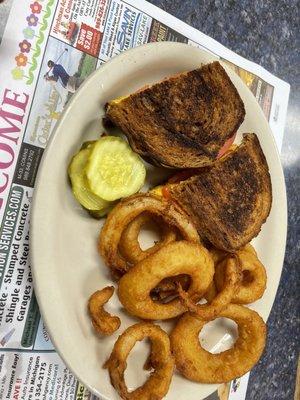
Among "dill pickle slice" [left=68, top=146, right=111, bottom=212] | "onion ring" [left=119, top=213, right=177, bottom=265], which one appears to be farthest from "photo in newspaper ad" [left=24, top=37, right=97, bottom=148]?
"onion ring" [left=119, top=213, right=177, bottom=265]

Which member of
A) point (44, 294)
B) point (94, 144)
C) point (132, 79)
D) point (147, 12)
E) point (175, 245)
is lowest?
point (44, 294)

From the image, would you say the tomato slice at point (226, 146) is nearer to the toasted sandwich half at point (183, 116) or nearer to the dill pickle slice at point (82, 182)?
the toasted sandwich half at point (183, 116)

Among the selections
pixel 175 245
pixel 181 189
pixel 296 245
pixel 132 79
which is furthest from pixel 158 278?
pixel 296 245

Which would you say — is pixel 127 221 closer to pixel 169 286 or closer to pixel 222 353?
pixel 169 286

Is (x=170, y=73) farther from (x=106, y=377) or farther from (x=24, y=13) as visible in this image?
(x=106, y=377)

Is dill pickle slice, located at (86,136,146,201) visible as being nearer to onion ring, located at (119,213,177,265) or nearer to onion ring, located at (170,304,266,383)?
onion ring, located at (119,213,177,265)

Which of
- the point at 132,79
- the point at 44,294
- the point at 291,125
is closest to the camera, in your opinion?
the point at 44,294

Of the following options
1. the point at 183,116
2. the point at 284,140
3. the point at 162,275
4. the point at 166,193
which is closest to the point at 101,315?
the point at 162,275
